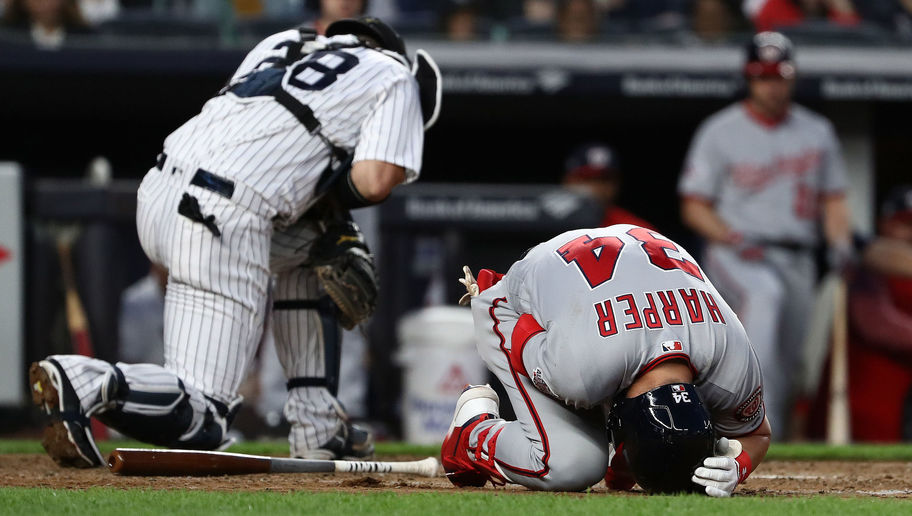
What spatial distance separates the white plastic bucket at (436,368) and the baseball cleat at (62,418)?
3.12 m

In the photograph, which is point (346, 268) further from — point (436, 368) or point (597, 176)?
point (597, 176)

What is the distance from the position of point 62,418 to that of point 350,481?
0.74 meters

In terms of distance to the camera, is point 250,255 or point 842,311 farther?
point 842,311

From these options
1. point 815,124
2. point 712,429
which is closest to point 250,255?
point 712,429

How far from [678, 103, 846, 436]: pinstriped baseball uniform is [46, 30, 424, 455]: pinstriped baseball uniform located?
10.5ft

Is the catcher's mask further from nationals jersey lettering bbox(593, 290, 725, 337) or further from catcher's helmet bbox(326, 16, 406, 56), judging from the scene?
nationals jersey lettering bbox(593, 290, 725, 337)

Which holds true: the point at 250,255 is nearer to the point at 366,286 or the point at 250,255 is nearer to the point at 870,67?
the point at 366,286

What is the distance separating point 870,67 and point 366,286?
16.2 feet

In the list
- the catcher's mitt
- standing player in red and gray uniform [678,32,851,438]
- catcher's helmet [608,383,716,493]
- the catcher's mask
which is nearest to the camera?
catcher's helmet [608,383,716,493]

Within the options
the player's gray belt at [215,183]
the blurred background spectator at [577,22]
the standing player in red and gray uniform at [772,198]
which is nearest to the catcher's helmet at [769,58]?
the standing player in red and gray uniform at [772,198]

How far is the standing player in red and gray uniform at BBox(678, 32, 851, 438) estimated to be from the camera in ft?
22.8

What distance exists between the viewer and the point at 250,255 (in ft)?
12.8

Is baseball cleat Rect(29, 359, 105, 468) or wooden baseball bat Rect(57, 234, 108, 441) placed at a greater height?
baseball cleat Rect(29, 359, 105, 468)

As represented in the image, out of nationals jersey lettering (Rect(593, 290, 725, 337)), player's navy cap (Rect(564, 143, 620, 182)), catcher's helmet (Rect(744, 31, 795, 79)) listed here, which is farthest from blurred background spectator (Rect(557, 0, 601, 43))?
nationals jersey lettering (Rect(593, 290, 725, 337))
